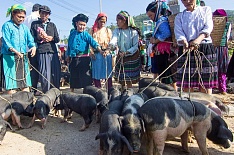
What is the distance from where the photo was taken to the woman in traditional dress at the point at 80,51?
5895mm

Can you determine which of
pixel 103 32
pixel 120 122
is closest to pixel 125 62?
pixel 103 32

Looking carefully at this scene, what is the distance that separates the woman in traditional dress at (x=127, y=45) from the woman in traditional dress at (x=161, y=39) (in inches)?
18.6

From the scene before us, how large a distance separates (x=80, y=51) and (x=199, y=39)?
329 cm

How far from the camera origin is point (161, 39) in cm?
450

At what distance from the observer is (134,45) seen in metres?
5.25

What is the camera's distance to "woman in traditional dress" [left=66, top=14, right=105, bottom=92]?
19.3 feet

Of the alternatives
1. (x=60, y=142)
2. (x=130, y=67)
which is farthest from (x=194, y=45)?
(x=60, y=142)

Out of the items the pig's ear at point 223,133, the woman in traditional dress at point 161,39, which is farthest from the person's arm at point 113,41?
the pig's ear at point 223,133

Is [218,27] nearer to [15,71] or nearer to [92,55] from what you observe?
[92,55]

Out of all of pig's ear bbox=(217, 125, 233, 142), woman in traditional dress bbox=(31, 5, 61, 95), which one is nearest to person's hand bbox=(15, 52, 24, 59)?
woman in traditional dress bbox=(31, 5, 61, 95)

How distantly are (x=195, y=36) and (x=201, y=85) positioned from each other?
2.63 feet

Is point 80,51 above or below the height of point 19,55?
above

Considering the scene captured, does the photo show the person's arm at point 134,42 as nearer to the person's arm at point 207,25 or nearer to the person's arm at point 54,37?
the person's arm at point 207,25

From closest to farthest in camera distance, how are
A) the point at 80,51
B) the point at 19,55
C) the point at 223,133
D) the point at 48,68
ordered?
the point at 223,133 → the point at 19,55 → the point at 80,51 → the point at 48,68
